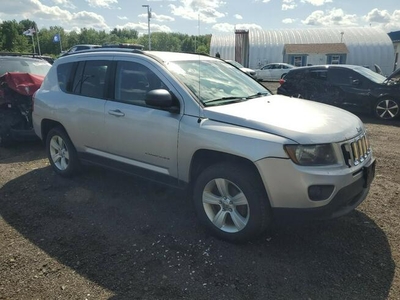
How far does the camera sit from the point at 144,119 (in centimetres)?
359

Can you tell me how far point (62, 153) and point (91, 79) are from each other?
1.35 meters

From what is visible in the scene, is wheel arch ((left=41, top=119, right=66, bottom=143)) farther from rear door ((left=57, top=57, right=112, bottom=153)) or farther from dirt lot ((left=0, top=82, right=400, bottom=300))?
dirt lot ((left=0, top=82, right=400, bottom=300))

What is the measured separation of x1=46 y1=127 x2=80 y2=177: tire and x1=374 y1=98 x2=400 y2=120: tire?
8.33 m

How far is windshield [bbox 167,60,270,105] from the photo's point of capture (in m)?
3.47

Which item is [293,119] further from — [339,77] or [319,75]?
[319,75]

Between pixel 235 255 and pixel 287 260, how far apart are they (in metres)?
0.46

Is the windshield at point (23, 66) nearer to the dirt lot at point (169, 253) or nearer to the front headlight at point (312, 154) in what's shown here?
the dirt lot at point (169, 253)

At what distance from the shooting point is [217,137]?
3035 millimetres

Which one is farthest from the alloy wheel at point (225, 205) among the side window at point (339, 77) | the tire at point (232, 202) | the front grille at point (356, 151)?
the side window at point (339, 77)

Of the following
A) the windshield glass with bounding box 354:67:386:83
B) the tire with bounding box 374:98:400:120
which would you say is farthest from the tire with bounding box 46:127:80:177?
the windshield glass with bounding box 354:67:386:83

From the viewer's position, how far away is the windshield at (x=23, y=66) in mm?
7340

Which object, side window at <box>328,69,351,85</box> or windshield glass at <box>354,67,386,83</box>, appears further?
side window at <box>328,69,351,85</box>

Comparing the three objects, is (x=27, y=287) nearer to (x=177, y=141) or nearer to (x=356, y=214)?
(x=177, y=141)

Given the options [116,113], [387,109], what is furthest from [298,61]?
[116,113]
